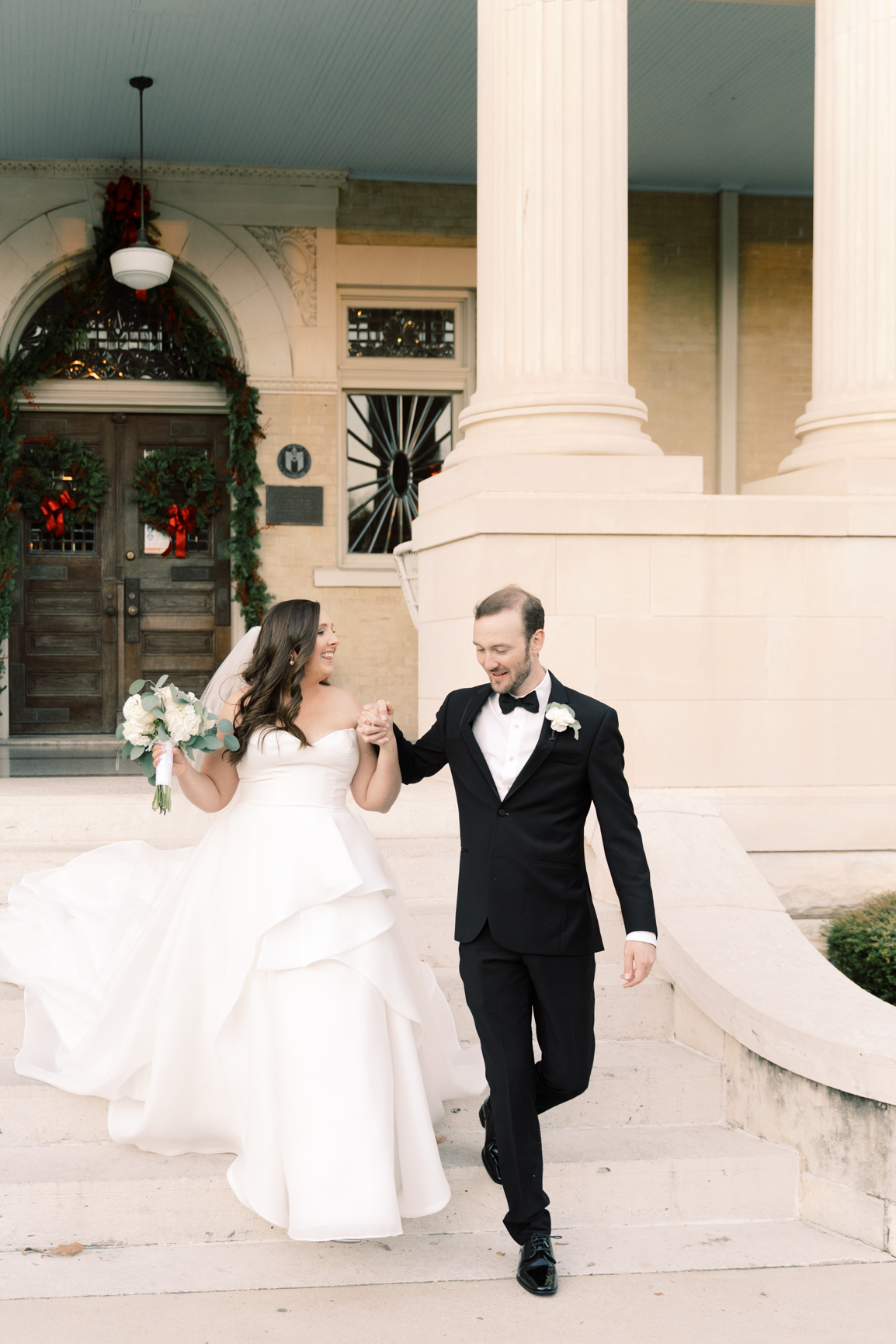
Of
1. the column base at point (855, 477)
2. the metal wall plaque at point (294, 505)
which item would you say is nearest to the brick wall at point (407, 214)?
the metal wall plaque at point (294, 505)

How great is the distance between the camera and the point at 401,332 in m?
13.0

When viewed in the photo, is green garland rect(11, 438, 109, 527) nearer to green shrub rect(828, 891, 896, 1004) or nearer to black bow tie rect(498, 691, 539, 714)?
green shrub rect(828, 891, 896, 1004)

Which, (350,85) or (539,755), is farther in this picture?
(350,85)

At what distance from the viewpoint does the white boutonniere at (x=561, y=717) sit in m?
3.43

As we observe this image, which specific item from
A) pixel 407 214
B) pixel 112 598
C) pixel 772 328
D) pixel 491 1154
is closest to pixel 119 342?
pixel 112 598

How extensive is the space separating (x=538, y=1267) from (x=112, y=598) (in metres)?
10.1

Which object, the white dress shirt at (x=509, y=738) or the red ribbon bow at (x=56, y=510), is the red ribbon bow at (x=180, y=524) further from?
the white dress shirt at (x=509, y=738)

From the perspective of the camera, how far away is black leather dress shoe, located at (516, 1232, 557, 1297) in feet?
11.5

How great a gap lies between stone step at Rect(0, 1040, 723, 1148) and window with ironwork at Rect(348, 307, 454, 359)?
30.5 ft

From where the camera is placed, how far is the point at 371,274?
12.7 meters

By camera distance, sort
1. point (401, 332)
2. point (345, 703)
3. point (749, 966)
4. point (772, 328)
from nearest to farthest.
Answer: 1. point (345, 703)
2. point (749, 966)
3. point (401, 332)
4. point (772, 328)

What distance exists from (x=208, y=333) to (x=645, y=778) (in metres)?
7.38

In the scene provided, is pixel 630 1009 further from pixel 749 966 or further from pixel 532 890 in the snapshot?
pixel 532 890

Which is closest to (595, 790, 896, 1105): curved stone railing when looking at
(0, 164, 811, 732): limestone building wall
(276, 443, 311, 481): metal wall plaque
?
(0, 164, 811, 732): limestone building wall
